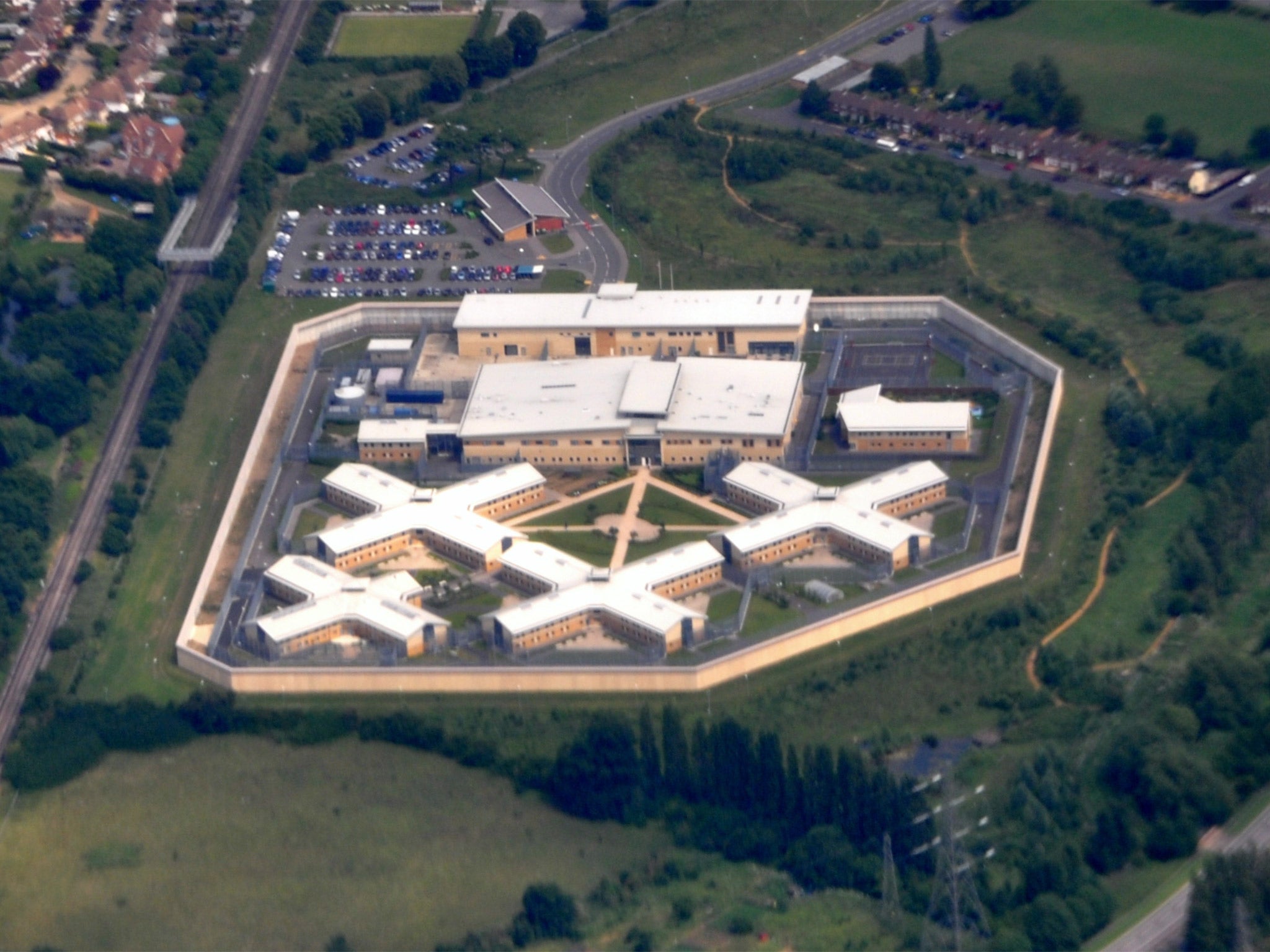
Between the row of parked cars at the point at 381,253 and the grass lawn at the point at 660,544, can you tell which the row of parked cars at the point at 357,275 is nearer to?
the row of parked cars at the point at 381,253

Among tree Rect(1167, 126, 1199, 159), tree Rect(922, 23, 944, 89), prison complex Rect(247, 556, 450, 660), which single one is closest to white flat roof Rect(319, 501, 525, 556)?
prison complex Rect(247, 556, 450, 660)

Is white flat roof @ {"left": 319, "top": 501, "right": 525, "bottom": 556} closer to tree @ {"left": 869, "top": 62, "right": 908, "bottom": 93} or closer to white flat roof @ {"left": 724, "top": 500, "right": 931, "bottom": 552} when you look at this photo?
white flat roof @ {"left": 724, "top": 500, "right": 931, "bottom": 552}

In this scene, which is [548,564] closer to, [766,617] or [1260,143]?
[766,617]

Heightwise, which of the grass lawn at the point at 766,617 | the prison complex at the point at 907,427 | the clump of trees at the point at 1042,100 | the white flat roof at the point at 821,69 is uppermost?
the clump of trees at the point at 1042,100

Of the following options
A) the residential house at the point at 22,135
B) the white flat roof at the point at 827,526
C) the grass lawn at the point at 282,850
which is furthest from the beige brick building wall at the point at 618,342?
the residential house at the point at 22,135

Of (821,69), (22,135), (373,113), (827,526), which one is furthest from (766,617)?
(22,135)

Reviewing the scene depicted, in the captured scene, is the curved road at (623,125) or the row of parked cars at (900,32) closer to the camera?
the curved road at (623,125)
